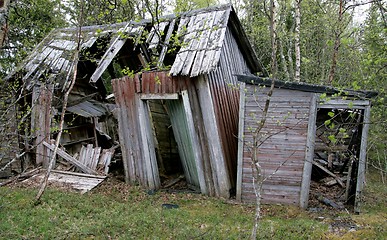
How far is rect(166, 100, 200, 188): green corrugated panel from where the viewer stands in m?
8.04

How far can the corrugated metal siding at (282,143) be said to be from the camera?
6.59m

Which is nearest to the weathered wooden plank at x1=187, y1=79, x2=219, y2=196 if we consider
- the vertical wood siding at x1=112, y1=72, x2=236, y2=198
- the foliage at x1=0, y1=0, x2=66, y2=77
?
the vertical wood siding at x1=112, y1=72, x2=236, y2=198

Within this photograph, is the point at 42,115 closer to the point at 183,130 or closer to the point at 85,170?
the point at 85,170

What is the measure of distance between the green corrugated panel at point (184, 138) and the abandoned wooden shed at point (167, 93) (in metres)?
0.03

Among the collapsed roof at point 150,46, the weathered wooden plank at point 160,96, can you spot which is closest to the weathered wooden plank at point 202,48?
the collapsed roof at point 150,46

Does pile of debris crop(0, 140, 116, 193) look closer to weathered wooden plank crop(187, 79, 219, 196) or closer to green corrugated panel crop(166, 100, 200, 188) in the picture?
green corrugated panel crop(166, 100, 200, 188)

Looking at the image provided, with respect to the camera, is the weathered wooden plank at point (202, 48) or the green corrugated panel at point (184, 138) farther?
the green corrugated panel at point (184, 138)

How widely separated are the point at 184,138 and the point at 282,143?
2.74m

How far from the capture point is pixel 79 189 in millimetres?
7953

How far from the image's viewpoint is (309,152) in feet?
21.4

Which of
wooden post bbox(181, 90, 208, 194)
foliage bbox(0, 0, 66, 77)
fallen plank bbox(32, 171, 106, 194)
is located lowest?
fallen plank bbox(32, 171, 106, 194)

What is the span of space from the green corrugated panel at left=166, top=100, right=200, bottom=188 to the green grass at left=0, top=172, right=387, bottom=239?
2.74 ft

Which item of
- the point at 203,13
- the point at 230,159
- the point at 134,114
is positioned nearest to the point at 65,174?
the point at 134,114

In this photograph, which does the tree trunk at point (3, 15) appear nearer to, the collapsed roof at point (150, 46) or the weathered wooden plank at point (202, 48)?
the collapsed roof at point (150, 46)
